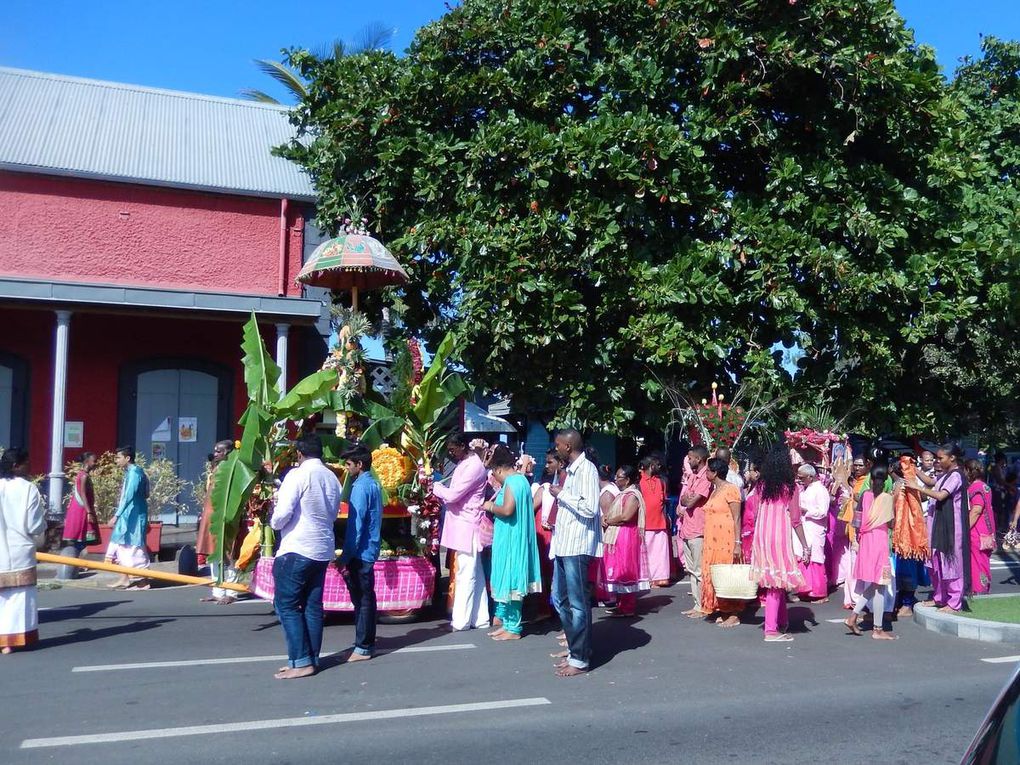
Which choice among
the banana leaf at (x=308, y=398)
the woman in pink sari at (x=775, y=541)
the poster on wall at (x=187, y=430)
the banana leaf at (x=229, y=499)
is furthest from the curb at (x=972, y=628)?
the poster on wall at (x=187, y=430)

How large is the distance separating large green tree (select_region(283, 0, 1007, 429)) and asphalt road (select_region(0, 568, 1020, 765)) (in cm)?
492

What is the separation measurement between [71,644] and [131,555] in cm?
365

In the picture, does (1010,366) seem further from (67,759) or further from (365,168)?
(67,759)

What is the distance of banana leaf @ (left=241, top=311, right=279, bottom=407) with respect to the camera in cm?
1016

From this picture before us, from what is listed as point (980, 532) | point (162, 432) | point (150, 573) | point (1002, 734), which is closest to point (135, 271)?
point (162, 432)

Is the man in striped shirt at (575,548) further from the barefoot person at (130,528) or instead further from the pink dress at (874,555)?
the barefoot person at (130,528)

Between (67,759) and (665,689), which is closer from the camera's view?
(67,759)

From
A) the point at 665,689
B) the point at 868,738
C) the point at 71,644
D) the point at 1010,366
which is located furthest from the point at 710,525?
the point at 1010,366

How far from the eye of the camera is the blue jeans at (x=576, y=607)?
24.8 feet

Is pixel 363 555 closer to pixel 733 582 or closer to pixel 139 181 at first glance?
pixel 733 582

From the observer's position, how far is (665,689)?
7.20 metres

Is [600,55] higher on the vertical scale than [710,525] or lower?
higher

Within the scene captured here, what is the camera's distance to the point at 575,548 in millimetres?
7605

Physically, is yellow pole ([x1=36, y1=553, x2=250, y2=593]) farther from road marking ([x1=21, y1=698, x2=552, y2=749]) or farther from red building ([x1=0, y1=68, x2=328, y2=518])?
red building ([x1=0, y1=68, x2=328, y2=518])
